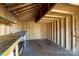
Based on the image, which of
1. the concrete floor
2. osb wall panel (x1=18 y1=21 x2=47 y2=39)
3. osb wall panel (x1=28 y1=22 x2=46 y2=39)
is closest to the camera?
the concrete floor

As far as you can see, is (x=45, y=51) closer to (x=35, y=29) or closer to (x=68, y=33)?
(x=68, y=33)

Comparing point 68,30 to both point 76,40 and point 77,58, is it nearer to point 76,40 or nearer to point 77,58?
point 76,40

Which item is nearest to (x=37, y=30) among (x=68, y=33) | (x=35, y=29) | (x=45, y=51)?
(x=35, y=29)

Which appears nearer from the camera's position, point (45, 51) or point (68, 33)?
point (45, 51)

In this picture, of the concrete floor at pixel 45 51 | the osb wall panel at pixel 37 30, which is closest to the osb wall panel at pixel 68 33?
the concrete floor at pixel 45 51

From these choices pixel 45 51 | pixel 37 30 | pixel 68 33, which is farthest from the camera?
pixel 37 30

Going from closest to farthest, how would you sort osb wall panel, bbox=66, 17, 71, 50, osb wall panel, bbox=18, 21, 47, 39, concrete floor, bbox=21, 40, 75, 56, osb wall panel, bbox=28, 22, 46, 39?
concrete floor, bbox=21, 40, 75, 56 → osb wall panel, bbox=66, 17, 71, 50 → osb wall panel, bbox=18, 21, 47, 39 → osb wall panel, bbox=28, 22, 46, 39

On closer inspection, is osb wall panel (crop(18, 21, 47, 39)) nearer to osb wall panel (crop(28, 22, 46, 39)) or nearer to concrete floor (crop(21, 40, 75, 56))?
osb wall panel (crop(28, 22, 46, 39))

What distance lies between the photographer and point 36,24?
41.4 ft

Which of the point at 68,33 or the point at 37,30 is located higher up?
the point at 68,33

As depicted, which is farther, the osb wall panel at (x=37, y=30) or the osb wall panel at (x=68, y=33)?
the osb wall panel at (x=37, y=30)

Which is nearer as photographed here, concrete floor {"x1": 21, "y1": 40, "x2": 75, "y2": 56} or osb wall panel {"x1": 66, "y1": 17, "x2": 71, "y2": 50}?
concrete floor {"x1": 21, "y1": 40, "x2": 75, "y2": 56}

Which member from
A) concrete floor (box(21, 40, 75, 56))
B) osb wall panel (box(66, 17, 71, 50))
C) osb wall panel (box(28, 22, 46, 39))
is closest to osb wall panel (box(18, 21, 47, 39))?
osb wall panel (box(28, 22, 46, 39))

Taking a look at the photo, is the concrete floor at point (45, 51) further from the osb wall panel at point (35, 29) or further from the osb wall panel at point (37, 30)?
the osb wall panel at point (37, 30)
